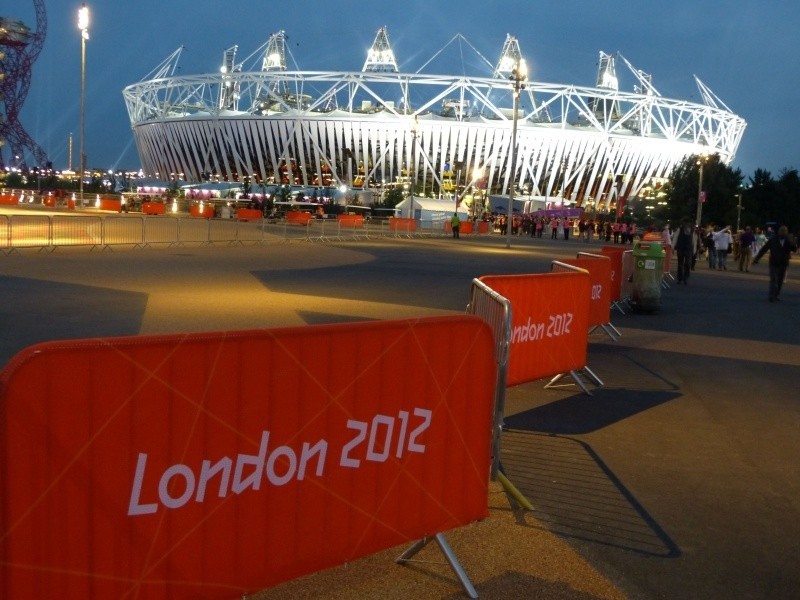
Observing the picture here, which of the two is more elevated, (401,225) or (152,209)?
(401,225)

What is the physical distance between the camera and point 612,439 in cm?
767

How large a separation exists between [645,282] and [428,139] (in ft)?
311

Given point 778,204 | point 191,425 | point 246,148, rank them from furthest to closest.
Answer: point 246,148 → point 778,204 → point 191,425

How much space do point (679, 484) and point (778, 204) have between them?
351ft

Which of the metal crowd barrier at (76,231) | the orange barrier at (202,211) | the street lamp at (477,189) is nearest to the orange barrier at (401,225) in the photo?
the orange barrier at (202,211)

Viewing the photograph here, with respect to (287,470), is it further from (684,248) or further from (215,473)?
(684,248)

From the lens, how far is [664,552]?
5.17 meters

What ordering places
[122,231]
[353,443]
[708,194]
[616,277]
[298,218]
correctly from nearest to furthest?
[353,443]
[616,277]
[122,231]
[298,218]
[708,194]

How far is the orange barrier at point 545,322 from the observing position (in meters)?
8.48

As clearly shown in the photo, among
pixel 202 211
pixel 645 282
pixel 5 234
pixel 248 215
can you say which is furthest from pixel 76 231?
pixel 202 211

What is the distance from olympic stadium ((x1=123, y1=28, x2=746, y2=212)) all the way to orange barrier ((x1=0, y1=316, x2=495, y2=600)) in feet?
322

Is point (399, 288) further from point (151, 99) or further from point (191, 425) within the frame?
point (151, 99)

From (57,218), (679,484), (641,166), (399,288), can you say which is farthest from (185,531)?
(641,166)

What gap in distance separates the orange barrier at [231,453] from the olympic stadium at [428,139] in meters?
98.1
